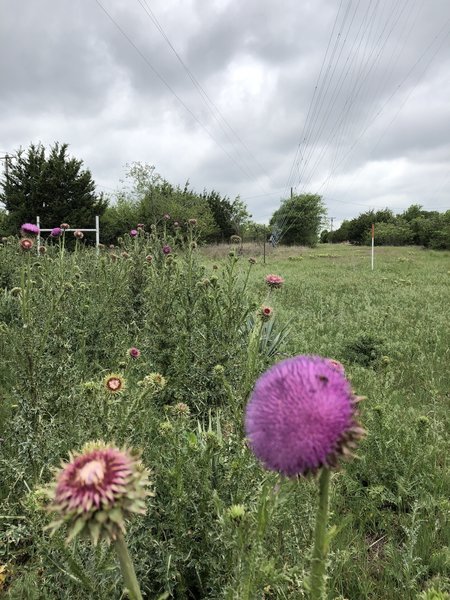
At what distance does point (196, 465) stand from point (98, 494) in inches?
49.9

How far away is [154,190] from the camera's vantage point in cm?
3788

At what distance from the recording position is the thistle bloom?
905mm

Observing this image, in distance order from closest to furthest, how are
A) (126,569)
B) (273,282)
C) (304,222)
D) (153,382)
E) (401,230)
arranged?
1. (126,569)
2. (153,382)
3. (273,282)
4. (401,230)
5. (304,222)

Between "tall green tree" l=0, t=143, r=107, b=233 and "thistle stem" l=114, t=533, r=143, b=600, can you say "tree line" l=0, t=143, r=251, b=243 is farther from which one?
"thistle stem" l=114, t=533, r=143, b=600

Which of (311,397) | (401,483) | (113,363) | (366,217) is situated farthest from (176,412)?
(366,217)

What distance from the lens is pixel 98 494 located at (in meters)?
0.94

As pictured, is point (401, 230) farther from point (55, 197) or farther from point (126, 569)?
point (126, 569)

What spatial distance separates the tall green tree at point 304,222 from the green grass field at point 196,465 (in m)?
55.2

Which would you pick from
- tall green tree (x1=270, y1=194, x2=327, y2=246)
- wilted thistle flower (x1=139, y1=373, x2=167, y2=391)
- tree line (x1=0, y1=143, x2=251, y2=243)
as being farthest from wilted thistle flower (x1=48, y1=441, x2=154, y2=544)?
tall green tree (x1=270, y1=194, x2=327, y2=246)

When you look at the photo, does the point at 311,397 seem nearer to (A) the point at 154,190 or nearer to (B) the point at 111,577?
(B) the point at 111,577

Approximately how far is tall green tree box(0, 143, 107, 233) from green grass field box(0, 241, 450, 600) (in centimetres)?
2953

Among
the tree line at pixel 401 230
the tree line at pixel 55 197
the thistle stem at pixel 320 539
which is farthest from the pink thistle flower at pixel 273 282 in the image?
the tree line at pixel 401 230

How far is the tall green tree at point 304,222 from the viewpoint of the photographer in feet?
197

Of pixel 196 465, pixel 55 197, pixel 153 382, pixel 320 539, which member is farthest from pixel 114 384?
pixel 55 197
